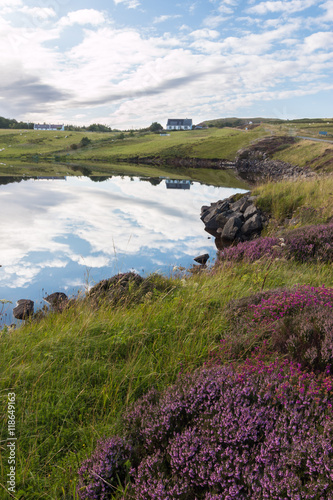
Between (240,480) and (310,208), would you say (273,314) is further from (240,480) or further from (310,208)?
(310,208)

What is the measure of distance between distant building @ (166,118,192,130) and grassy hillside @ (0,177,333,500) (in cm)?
17845

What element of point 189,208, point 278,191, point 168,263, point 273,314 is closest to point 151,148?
point 189,208

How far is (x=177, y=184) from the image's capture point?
141 ft

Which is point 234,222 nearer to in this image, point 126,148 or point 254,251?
point 254,251

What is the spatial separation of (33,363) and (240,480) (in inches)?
115

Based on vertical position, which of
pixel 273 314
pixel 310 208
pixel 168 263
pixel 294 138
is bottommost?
pixel 168 263

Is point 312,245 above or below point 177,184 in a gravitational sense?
below

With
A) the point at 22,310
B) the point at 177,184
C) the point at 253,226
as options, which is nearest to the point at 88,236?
the point at 253,226

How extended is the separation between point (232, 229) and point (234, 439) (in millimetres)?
16767

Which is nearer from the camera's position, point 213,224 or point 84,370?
point 84,370

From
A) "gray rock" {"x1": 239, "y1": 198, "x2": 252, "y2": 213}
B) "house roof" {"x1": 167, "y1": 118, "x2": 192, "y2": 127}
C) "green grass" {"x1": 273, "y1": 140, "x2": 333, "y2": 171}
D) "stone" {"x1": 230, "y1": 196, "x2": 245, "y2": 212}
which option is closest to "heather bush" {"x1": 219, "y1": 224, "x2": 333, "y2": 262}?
"gray rock" {"x1": 239, "y1": 198, "x2": 252, "y2": 213}

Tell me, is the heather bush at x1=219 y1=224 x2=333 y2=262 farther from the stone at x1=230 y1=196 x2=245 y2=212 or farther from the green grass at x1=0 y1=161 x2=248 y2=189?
the green grass at x1=0 y1=161 x2=248 y2=189

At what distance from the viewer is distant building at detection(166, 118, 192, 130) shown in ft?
→ 569

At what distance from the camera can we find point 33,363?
14.2ft
